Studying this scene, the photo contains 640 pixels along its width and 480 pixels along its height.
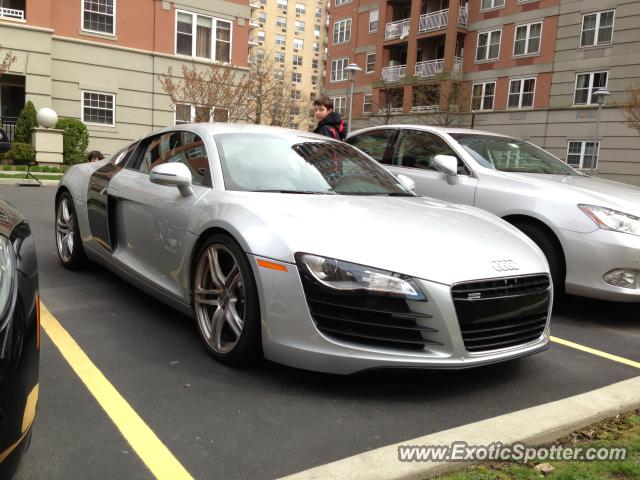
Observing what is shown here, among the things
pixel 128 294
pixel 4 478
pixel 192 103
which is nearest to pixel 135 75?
pixel 192 103

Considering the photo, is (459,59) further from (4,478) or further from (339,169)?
(4,478)

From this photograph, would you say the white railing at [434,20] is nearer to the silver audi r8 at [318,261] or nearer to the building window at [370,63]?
the building window at [370,63]

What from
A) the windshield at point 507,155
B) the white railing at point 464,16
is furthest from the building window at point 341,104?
the windshield at point 507,155

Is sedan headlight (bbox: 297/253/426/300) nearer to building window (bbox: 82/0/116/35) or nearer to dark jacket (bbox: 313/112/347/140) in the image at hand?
dark jacket (bbox: 313/112/347/140)

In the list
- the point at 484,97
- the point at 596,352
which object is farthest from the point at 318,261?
the point at 484,97

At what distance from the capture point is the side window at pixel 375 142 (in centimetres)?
659

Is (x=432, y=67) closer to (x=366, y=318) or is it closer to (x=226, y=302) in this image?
(x=226, y=302)

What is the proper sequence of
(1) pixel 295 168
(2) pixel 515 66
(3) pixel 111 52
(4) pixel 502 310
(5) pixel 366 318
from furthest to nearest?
(2) pixel 515 66, (3) pixel 111 52, (1) pixel 295 168, (4) pixel 502 310, (5) pixel 366 318

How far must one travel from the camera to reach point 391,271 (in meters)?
2.80

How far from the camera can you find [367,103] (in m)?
40.9

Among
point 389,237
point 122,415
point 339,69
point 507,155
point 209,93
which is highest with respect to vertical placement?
point 339,69

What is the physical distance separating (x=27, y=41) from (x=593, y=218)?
20644 millimetres

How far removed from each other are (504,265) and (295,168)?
64.7 inches

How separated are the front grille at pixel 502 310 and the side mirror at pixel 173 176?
1.87 metres
